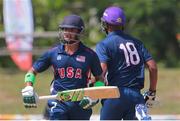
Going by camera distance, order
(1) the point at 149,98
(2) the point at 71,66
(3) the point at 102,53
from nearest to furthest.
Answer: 1. (2) the point at 71,66
2. (3) the point at 102,53
3. (1) the point at 149,98

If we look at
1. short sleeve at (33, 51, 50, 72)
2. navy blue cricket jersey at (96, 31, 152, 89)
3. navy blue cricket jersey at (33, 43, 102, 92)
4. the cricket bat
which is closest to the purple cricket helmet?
navy blue cricket jersey at (96, 31, 152, 89)

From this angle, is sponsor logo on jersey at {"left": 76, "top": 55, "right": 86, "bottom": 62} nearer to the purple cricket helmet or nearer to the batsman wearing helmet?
the batsman wearing helmet

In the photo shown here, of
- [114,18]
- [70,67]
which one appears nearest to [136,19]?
[114,18]

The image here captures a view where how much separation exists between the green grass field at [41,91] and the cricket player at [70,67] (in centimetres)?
554

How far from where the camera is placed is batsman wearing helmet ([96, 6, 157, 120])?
25.0 feet

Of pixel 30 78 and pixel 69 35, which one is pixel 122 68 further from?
pixel 30 78

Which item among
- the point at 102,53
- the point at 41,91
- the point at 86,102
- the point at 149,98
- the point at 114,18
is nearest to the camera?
the point at 86,102

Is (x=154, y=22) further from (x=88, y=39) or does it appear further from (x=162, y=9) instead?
(x=88, y=39)

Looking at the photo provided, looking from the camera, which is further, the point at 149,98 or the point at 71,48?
the point at 149,98

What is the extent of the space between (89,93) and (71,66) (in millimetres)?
393

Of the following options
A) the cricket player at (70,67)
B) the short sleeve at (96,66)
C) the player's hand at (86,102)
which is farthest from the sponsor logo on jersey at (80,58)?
the player's hand at (86,102)

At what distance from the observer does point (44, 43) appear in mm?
23562

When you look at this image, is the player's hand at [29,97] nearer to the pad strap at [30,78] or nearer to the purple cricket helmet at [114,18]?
the pad strap at [30,78]

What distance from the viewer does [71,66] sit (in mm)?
Answer: 7453
